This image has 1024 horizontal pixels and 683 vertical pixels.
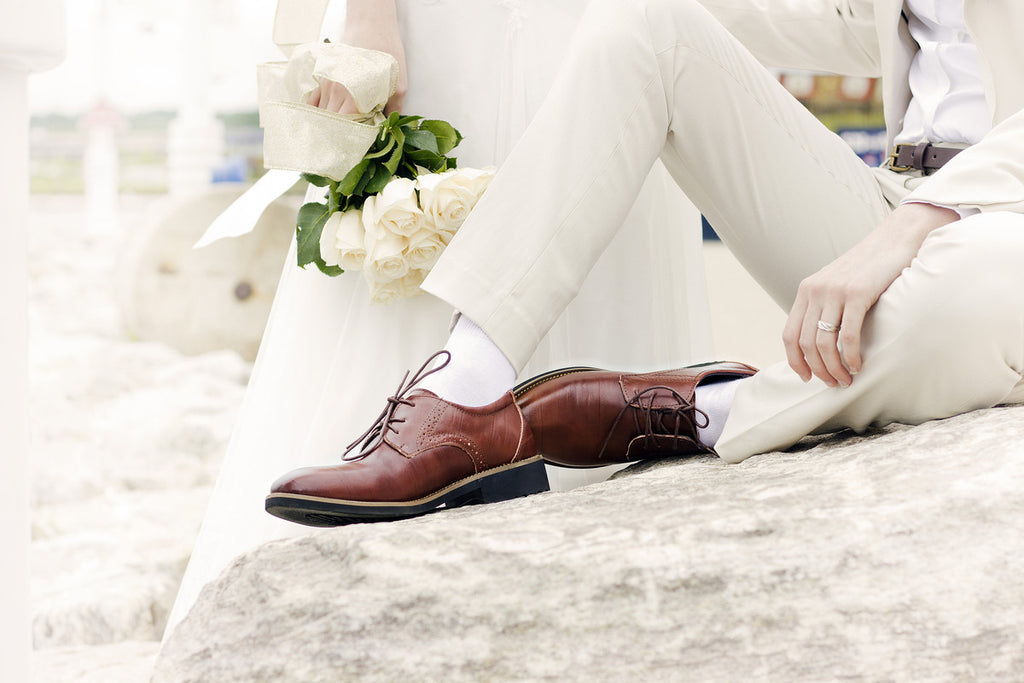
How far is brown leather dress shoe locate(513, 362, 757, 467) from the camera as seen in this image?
958mm

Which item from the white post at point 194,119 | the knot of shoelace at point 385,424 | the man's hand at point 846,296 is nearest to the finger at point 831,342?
the man's hand at point 846,296

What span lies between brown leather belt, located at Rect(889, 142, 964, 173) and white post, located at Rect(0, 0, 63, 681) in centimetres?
98

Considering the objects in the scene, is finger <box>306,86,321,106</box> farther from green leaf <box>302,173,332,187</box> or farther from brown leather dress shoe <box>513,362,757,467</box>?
brown leather dress shoe <box>513,362,757,467</box>

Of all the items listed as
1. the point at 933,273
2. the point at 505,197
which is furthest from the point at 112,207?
the point at 933,273

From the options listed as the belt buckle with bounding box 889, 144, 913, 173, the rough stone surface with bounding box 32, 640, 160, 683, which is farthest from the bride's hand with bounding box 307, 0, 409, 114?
the rough stone surface with bounding box 32, 640, 160, 683

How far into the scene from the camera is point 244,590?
26.6 inches

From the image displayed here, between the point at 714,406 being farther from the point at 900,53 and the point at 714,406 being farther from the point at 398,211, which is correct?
the point at 900,53

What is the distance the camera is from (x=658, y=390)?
3.25 feet

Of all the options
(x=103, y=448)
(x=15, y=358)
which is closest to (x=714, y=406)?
Answer: (x=15, y=358)

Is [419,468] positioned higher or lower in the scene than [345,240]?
lower

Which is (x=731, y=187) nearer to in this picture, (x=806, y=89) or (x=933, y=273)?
(x=933, y=273)

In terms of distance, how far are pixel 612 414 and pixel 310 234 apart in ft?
1.44

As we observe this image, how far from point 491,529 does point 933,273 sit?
0.43 meters

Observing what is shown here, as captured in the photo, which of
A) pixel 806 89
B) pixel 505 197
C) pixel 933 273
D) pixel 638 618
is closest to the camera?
pixel 638 618
